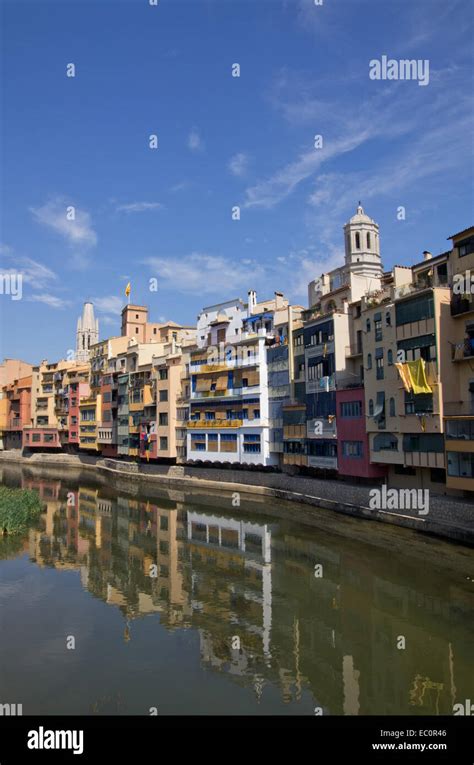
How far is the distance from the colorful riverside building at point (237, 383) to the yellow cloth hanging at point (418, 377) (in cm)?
1682

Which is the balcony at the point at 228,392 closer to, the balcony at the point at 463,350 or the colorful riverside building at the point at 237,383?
the colorful riverside building at the point at 237,383

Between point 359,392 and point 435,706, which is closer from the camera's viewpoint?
point 435,706

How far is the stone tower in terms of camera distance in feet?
213

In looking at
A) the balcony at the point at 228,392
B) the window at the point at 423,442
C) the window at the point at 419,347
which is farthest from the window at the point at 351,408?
the balcony at the point at 228,392

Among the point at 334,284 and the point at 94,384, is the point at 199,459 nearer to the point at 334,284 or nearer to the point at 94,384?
the point at 334,284

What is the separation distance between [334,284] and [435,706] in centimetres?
4858

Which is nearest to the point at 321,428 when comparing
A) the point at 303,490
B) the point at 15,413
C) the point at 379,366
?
the point at 303,490

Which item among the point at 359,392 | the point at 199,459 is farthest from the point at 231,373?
the point at 359,392

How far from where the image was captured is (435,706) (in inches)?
537

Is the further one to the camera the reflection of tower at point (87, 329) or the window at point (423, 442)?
the reflection of tower at point (87, 329)

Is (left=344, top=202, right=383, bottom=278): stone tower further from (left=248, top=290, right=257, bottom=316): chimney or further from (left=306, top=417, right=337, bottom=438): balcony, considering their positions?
(left=306, top=417, right=337, bottom=438): balcony

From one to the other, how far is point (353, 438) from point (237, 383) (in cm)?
1769

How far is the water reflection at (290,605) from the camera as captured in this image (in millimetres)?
14719

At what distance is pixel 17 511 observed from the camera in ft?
111
